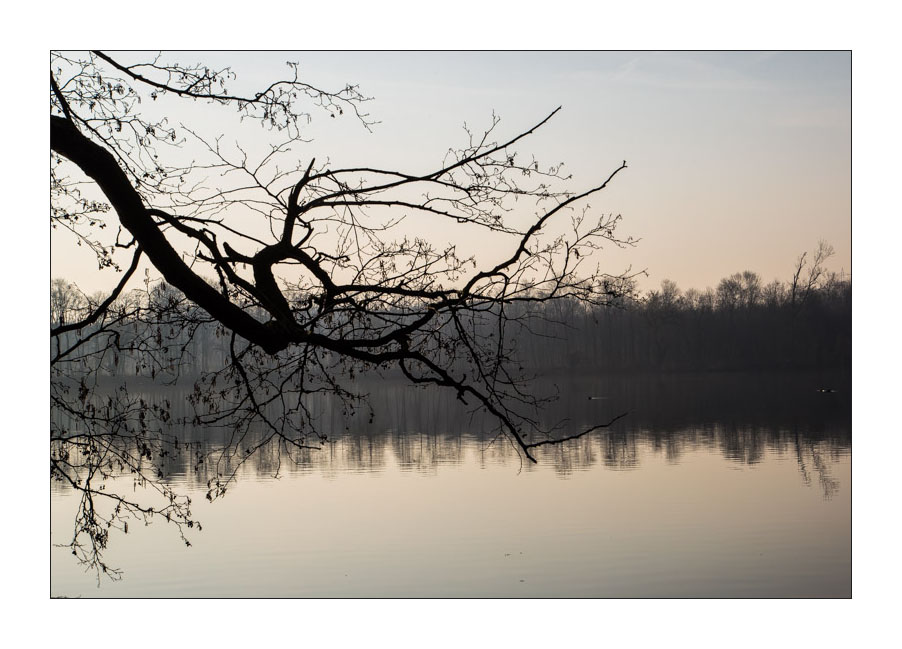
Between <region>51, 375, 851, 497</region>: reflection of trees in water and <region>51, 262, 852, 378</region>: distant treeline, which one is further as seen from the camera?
<region>51, 262, 852, 378</region>: distant treeline

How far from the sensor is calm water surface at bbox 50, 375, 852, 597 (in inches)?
399

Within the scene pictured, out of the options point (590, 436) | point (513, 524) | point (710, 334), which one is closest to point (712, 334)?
point (710, 334)

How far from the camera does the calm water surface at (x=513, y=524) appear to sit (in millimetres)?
10125

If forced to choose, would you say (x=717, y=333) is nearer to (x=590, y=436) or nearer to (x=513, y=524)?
(x=590, y=436)

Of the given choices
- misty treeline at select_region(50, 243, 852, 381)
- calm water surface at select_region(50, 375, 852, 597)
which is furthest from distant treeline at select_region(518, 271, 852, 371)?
calm water surface at select_region(50, 375, 852, 597)

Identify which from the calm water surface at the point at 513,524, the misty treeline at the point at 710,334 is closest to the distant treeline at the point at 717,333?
the misty treeline at the point at 710,334

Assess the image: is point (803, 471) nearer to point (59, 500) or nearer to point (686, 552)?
point (686, 552)

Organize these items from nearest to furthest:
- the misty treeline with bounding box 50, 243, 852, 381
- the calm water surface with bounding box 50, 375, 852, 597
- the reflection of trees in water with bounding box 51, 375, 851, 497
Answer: the calm water surface with bounding box 50, 375, 852, 597 → the reflection of trees in water with bounding box 51, 375, 851, 497 → the misty treeline with bounding box 50, 243, 852, 381

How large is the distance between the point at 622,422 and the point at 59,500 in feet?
49.2

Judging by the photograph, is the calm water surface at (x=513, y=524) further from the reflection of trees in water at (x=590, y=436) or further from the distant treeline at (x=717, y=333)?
the distant treeline at (x=717, y=333)

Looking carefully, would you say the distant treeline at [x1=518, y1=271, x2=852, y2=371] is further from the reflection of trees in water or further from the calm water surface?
the calm water surface
